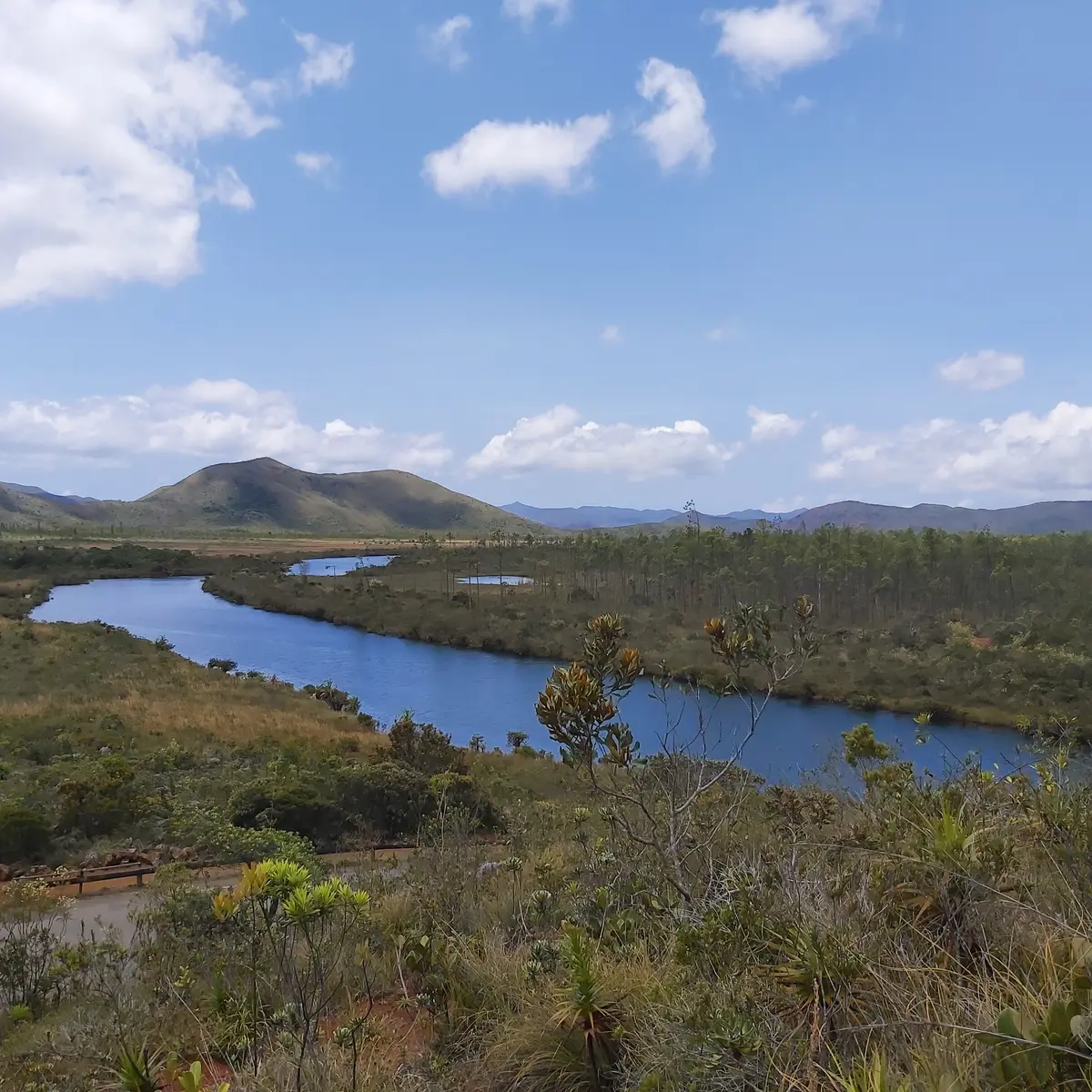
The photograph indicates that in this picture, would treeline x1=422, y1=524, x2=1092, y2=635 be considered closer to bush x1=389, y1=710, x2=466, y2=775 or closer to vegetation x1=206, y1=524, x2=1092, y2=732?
vegetation x1=206, y1=524, x2=1092, y2=732

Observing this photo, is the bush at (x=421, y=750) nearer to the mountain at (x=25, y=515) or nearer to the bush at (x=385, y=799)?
the bush at (x=385, y=799)

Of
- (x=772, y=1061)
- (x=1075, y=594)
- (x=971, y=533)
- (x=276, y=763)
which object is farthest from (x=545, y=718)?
(x=971, y=533)

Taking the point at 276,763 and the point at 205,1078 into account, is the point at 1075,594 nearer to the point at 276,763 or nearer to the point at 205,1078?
the point at 276,763

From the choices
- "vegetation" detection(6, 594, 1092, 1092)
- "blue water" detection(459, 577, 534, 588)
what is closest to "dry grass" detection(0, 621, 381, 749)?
"vegetation" detection(6, 594, 1092, 1092)

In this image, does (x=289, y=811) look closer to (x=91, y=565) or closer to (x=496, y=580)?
(x=496, y=580)

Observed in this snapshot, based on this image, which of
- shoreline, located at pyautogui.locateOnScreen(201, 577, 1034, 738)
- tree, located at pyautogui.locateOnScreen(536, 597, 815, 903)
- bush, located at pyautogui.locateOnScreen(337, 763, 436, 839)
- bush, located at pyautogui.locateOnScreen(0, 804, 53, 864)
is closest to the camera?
tree, located at pyautogui.locateOnScreen(536, 597, 815, 903)

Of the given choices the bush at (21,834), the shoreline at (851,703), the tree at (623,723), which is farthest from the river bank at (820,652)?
the tree at (623,723)
